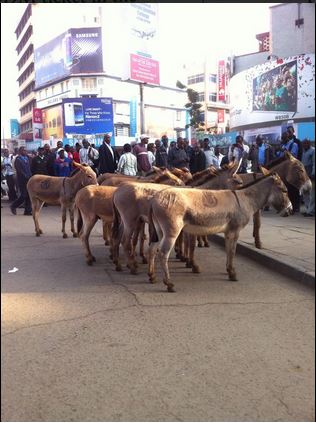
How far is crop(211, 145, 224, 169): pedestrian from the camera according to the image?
2.00 meters

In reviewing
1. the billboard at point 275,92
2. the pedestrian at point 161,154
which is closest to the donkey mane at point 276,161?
the pedestrian at point 161,154

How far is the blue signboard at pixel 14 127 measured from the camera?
95cm

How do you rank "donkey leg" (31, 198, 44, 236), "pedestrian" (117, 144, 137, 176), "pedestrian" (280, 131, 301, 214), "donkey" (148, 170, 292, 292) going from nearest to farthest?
"pedestrian" (117, 144, 137, 176)
"donkey leg" (31, 198, 44, 236)
"pedestrian" (280, 131, 301, 214)
"donkey" (148, 170, 292, 292)

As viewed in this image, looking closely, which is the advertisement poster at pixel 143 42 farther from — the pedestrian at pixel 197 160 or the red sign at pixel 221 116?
the pedestrian at pixel 197 160

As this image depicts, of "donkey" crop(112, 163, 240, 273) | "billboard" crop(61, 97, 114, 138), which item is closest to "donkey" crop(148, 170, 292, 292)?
"donkey" crop(112, 163, 240, 273)

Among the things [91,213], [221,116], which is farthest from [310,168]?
[91,213]

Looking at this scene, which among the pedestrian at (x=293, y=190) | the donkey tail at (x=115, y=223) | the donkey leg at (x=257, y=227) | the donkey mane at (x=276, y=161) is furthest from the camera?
the donkey tail at (x=115, y=223)

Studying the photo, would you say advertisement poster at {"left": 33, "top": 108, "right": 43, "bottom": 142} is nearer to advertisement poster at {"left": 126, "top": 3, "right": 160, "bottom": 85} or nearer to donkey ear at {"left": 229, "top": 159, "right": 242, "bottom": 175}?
advertisement poster at {"left": 126, "top": 3, "right": 160, "bottom": 85}

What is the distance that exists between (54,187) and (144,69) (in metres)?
0.66

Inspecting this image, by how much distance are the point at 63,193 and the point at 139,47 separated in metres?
0.86

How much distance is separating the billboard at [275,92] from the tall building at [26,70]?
2.06ft

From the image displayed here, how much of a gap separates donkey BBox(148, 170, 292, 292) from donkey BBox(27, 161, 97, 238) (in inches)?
31.4

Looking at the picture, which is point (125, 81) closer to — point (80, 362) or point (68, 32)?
point (68, 32)

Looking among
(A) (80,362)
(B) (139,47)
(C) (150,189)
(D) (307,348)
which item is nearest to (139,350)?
(A) (80,362)
